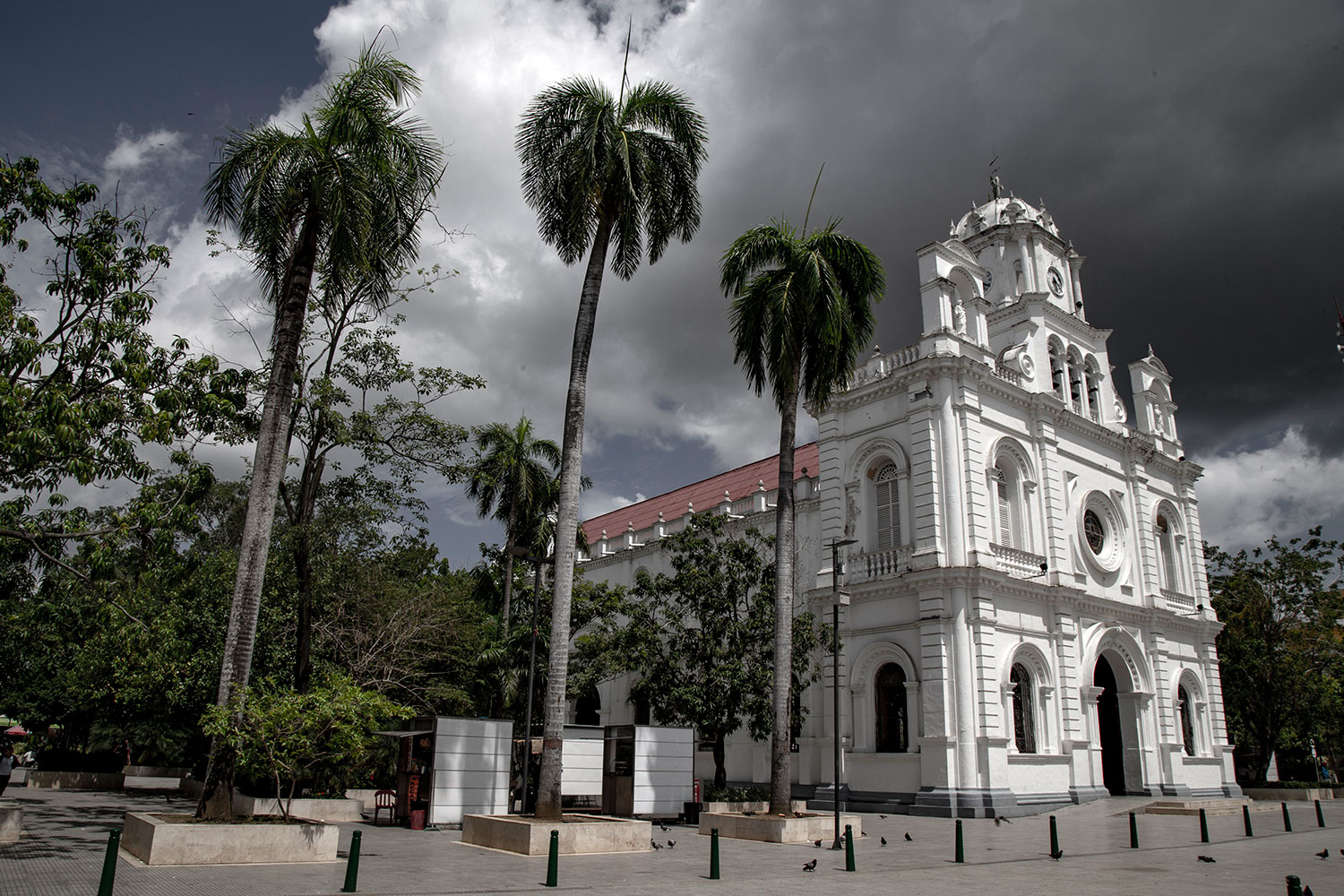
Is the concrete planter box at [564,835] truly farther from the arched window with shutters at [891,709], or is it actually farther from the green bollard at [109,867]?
the arched window with shutters at [891,709]

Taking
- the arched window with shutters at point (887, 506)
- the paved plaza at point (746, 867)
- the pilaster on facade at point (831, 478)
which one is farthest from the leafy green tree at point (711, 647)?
the paved plaza at point (746, 867)

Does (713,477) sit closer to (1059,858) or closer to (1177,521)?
(1177,521)

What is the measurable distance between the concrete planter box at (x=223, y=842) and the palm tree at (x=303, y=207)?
7.66 ft

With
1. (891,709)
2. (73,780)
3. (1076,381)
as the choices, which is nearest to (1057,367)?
(1076,381)

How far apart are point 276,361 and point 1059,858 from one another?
53.1 feet

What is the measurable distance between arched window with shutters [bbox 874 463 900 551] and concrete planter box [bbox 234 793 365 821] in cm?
1699

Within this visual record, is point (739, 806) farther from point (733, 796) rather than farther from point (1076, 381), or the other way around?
point (1076, 381)

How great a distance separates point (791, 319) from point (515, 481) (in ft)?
58.9

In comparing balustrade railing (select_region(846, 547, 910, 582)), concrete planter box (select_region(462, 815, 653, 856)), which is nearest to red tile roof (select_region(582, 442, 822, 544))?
balustrade railing (select_region(846, 547, 910, 582))

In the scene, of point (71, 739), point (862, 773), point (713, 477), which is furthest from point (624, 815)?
point (71, 739)

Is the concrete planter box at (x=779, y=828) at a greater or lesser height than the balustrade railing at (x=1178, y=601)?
lesser

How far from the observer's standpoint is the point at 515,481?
36.4 m

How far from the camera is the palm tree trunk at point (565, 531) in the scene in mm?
15742

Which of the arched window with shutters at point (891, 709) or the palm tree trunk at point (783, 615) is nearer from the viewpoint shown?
the palm tree trunk at point (783, 615)
